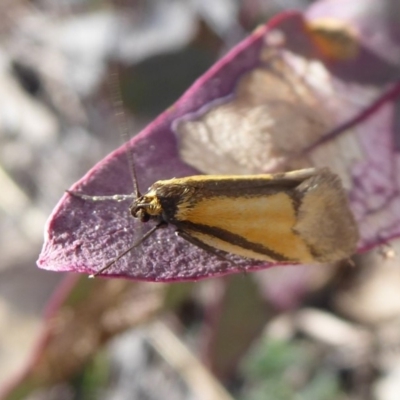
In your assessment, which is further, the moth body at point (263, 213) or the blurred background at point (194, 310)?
the blurred background at point (194, 310)

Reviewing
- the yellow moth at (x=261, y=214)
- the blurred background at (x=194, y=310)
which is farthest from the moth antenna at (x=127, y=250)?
the blurred background at (x=194, y=310)

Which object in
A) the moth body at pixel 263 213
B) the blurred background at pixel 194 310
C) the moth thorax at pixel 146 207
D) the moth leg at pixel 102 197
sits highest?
the moth leg at pixel 102 197

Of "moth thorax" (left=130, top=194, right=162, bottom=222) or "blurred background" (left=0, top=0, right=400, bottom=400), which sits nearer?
"moth thorax" (left=130, top=194, right=162, bottom=222)

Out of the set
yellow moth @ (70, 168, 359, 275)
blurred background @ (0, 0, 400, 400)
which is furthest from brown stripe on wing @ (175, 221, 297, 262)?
blurred background @ (0, 0, 400, 400)

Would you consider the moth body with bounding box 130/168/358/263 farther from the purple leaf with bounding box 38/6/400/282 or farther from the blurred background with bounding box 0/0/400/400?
the blurred background with bounding box 0/0/400/400

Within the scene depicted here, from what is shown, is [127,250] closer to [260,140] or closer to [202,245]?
[202,245]

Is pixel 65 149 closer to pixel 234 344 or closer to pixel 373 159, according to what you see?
pixel 234 344

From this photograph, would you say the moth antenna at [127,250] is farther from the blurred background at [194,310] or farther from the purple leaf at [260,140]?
the blurred background at [194,310]

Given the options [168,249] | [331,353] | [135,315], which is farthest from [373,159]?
[331,353]
